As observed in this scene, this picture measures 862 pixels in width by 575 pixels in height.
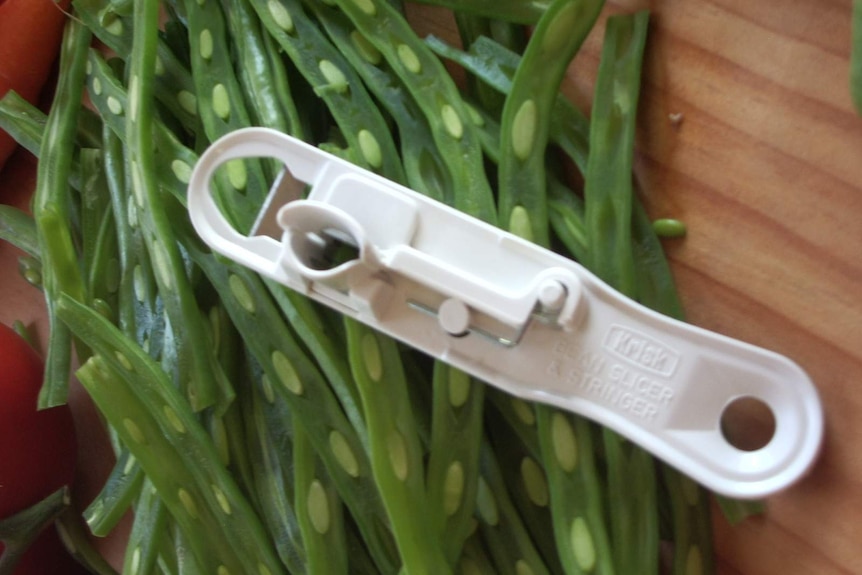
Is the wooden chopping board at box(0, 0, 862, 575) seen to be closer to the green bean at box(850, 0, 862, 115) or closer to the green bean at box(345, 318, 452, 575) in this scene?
the green bean at box(850, 0, 862, 115)

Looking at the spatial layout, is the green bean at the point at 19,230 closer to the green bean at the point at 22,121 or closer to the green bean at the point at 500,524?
the green bean at the point at 22,121

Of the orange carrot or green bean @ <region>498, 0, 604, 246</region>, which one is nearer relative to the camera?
green bean @ <region>498, 0, 604, 246</region>

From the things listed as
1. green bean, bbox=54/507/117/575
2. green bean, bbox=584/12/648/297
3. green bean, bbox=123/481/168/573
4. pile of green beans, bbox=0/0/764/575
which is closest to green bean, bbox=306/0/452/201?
pile of green beans, bbox=0/0/764/575

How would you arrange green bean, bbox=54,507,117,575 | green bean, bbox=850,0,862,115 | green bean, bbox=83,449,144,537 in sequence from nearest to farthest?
1. green bean, bbox=850,0,862,115
2. green bean, bbox=83,449,144,537
3. green bean, bbox=54,507,117,575

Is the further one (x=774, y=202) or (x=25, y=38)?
(x=25, y=38)

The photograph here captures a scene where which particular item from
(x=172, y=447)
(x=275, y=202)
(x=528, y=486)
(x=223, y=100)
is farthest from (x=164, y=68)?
(x=528, y=486)

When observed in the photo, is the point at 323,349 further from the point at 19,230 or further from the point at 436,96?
the point at 19,230

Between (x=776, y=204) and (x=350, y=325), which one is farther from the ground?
(x=776, y=204)

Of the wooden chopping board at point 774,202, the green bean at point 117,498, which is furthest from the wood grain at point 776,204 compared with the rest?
the green bean at point 117,498
